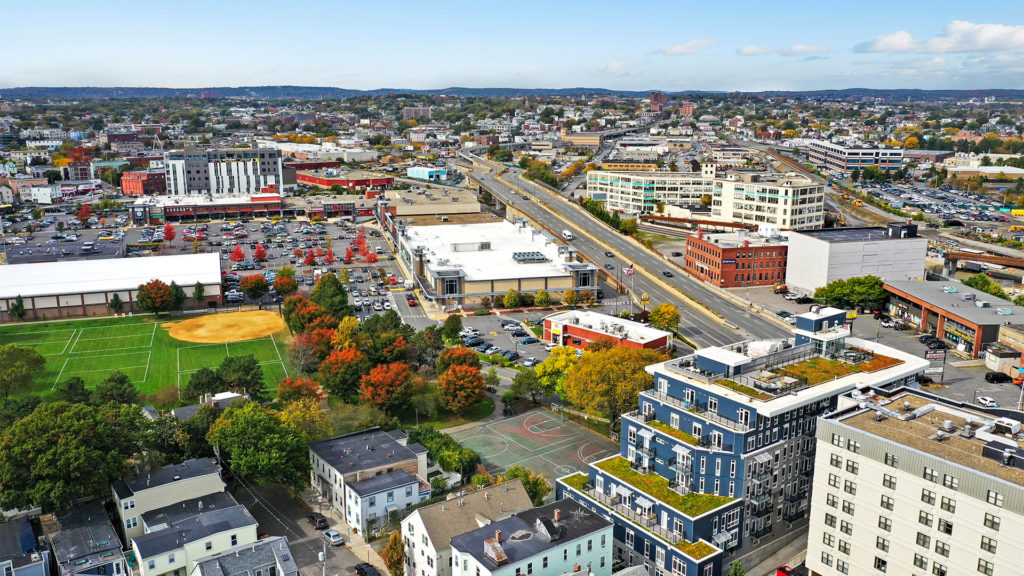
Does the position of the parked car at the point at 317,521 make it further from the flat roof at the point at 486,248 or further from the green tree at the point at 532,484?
the flat roof at the point at 486,248

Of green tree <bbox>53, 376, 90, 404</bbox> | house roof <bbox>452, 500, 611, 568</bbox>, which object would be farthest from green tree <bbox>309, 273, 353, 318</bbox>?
house roof <bbox>452, 500, 611, 568</bbox>

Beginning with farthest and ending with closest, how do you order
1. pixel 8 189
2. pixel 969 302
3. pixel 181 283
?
pixel 8 189 < pixel 181 283 < pixel 969 302

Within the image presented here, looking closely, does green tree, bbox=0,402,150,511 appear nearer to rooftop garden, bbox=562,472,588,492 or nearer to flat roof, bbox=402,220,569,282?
rooftop garden, bbox=562,472,588,492

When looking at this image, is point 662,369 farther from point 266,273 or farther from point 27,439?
point 266,273

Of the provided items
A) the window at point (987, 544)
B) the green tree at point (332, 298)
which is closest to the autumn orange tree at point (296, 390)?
the green tree at point (332, 298)

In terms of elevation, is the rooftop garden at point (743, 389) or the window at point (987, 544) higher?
the rooftop garden at point (743, 389)

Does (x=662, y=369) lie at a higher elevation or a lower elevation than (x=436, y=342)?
higher

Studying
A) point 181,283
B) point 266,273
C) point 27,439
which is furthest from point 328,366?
point 266,273
